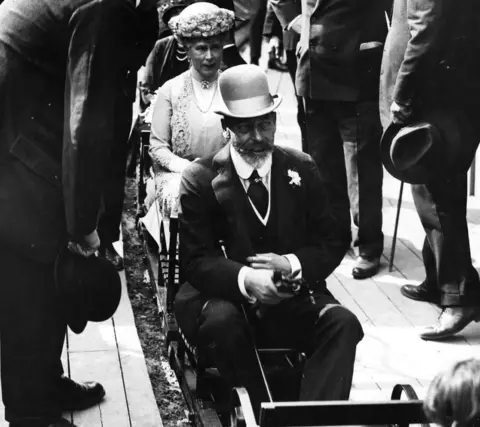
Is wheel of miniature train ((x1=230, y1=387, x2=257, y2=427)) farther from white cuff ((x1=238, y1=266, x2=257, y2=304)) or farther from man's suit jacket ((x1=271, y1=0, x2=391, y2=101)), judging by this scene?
man's suit jacket ((x1=271, y1=0, x2=391, y2=101))

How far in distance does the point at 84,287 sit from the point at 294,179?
1.01 metres

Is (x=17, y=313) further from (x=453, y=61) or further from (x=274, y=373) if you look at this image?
(x=453, y=61)

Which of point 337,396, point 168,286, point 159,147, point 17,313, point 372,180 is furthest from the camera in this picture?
point 372,180

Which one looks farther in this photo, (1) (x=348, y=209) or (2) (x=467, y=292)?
(1) (x=348, y=209)

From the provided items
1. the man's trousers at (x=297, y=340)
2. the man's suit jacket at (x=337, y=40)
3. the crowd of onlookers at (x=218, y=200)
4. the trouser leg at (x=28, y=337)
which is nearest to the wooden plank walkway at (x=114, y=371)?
the crowd of onlookers at (x=218, y=200)

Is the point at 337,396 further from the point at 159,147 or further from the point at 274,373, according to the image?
the point at 159,147

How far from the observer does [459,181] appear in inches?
233

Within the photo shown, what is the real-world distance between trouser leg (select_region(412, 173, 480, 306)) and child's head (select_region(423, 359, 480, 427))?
3.06m

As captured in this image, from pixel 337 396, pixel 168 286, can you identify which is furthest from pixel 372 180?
pixel 337 396

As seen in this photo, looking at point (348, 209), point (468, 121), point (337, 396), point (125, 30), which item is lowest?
point (348, 209)

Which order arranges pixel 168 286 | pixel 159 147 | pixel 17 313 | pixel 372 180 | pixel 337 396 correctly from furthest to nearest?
pixel 372 180
pixel 159 147
pixel 168 286
pixel 17 313
pixel 337 396

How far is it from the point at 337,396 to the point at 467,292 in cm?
189

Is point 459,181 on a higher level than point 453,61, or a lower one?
lower

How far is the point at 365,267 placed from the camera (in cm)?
684
